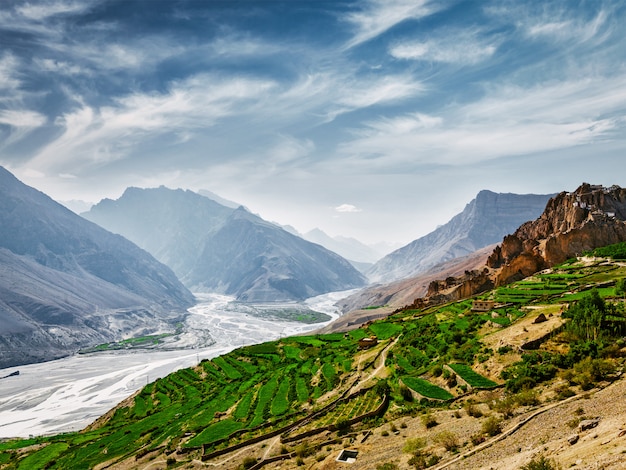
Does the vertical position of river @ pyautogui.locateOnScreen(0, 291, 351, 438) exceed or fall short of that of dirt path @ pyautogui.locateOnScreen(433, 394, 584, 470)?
it falls short

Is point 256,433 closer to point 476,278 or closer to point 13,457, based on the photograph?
point 13,457

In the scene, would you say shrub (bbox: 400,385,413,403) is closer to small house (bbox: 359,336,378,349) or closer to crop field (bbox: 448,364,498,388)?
crop field (bbox: 448,364,498,388)

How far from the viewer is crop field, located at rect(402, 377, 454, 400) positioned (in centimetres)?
3244

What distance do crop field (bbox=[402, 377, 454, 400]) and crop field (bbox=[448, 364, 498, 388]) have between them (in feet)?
6.15

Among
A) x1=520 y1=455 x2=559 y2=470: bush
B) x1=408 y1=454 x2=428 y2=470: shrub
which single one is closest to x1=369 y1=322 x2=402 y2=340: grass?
x1=408 y1=454 x2=428 y2=470: shrub

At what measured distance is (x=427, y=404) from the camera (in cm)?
3225

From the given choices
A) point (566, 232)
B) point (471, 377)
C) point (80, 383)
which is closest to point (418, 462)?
point (471, 377)

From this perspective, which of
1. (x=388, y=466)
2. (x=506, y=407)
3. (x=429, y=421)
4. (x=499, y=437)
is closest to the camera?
(x=499, y=437)

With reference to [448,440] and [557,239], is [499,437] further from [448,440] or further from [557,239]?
[557,239]

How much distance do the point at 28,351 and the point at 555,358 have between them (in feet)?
659

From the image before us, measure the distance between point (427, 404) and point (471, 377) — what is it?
13.5ft

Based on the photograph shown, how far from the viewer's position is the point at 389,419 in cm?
3180

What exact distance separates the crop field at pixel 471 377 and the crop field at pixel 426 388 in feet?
6.15

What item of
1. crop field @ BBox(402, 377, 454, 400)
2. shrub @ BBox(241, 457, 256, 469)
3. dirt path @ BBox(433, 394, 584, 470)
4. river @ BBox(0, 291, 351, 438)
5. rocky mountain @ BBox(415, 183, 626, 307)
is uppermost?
rocky mountain @ BBox(415, 183, 626, 307)
